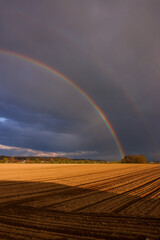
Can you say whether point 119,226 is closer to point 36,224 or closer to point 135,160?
point 36,224

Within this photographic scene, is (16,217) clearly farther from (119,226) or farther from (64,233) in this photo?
(119,226)

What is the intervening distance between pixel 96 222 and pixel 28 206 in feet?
11.3

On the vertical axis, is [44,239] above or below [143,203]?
below

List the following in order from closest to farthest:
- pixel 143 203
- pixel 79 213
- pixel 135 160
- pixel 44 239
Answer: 1. pixel 44 239
2. pixel 79 213
3. pixel 143 203
4. pixel 135 160

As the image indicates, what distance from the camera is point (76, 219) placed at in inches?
264

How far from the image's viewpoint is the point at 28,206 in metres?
8.62

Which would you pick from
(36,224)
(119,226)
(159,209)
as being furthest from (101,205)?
(36,224)

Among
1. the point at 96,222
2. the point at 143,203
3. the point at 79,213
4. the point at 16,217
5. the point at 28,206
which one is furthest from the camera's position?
the point at 143,203

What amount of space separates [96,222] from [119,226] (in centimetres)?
74

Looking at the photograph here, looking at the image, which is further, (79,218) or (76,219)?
(79,218)

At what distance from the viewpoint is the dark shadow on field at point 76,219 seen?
17.6ft

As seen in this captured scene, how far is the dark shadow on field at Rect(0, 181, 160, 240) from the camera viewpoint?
5352 millimetres

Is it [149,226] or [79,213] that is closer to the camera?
[149,226]

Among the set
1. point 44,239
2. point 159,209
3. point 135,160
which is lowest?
point 44,239
